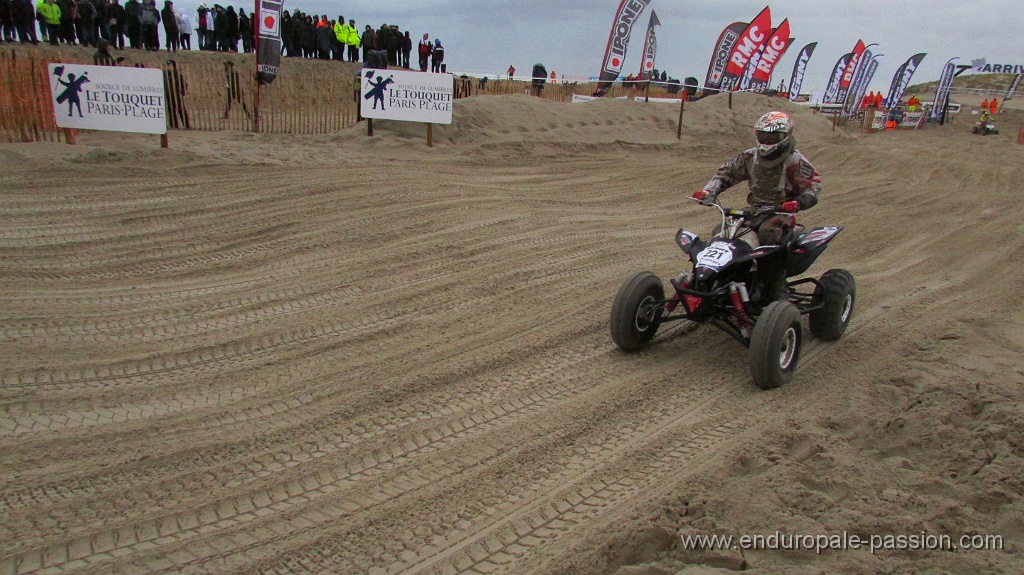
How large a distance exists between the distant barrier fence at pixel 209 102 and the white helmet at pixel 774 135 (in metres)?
9.59

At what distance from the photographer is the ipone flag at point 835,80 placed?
3297cm

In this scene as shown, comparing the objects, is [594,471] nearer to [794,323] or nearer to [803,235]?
[794,323]

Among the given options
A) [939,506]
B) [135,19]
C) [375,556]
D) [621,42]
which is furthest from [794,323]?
[135,19]

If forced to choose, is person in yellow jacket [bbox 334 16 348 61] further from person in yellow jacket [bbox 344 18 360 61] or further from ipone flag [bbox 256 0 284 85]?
ipone flag [bbox 256 0 284 85]

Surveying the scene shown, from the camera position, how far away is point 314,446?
13.3 ft

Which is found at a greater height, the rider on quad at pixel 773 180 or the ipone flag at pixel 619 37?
the ipone flag at pixel 619 37

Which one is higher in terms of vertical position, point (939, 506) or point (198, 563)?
point (939, 506)

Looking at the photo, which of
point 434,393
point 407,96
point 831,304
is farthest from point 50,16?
point 831,304

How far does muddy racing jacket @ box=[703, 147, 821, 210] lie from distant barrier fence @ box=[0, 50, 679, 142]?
369 inches

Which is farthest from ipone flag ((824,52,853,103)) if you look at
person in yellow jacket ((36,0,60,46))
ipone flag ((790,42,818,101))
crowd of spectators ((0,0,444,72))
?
person in yellow jacket ((36,0,60,46))

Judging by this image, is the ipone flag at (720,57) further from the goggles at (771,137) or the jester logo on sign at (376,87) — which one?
the goggles at (771,137)

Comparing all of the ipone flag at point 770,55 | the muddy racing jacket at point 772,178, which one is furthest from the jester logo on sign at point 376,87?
the ipone flag at point 770,55

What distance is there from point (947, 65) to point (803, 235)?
33.2 m

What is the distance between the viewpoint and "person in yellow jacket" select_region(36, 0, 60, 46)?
18.0 m
